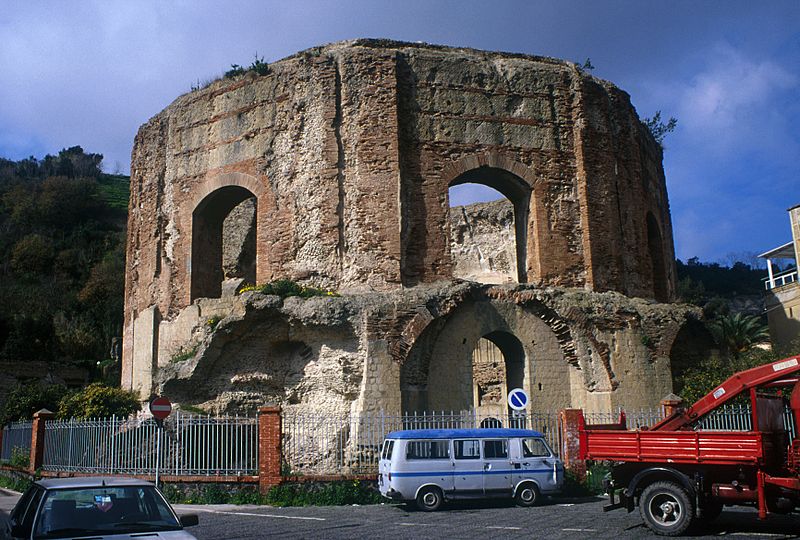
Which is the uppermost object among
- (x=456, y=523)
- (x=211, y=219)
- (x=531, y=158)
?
(x=531, y=158)

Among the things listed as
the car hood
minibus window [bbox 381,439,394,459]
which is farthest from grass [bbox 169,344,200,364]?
the car hood

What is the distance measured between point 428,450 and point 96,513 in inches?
280

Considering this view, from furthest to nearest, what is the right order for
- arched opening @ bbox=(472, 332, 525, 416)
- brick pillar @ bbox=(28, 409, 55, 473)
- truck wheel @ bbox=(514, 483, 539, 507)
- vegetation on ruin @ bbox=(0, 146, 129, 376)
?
vegetation on ruin @ bbox=(0, 146, 129, 376) → arched opening @ bbox=(472, 332, 525, 416) → brick pillar @ bbox=(28, 409, 55, 473) → truck wheel @ bbox=(514, 483, 539, 507)

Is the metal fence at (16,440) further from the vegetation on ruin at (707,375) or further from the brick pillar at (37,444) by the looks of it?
the vegetation on ruin at (707,375)

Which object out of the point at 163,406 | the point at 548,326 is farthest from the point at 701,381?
the point at 163,406

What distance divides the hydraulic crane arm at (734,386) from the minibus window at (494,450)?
3.27m

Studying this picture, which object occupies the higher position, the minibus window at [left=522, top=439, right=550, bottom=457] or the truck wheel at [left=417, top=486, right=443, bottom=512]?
the minibus window at [left=522, top=439, right=550, bottom=457]

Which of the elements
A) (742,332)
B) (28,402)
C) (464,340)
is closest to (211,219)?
(28,402)

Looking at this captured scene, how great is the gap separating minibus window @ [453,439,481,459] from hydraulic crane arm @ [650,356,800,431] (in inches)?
135

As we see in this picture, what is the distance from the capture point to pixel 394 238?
1792cm

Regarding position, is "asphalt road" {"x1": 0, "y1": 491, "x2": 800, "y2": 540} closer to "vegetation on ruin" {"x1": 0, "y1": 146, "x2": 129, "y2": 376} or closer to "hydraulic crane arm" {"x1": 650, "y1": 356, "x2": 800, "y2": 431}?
"hydraulic crane arm" {"x1": 650, "y1": 356, "x2": 800, "y2": 431}

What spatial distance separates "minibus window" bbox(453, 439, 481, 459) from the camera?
504 inches

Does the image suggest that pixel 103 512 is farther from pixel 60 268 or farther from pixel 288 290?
pixel 60 268

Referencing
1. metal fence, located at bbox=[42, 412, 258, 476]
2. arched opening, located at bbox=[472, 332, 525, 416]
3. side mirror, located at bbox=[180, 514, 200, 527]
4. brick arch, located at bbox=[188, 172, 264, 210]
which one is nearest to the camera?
side mirror, located at bbox=[180, 514, 200, 527]
